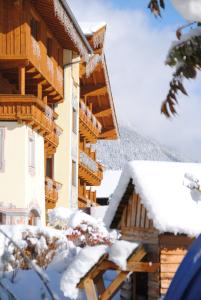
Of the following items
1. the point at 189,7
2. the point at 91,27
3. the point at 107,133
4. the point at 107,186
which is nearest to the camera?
the point at 189,7

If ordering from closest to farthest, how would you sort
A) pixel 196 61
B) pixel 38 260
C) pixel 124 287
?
pixel 196 61
pixel 124 287
pixel 38 260

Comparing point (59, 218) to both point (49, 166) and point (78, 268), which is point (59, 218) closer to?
point (49, 166)

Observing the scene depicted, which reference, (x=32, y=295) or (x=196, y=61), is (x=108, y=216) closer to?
(x=32, y=295)

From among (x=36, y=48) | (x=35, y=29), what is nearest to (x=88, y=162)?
(x=35, y=29)

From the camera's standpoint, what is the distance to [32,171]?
29.4 meters

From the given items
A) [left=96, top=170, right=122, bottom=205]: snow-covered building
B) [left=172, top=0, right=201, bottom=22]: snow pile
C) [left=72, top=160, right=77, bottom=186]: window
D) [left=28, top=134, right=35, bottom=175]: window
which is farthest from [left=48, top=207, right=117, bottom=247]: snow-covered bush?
[left=96, top=170, right=122, bottom=205]: snow-covered building

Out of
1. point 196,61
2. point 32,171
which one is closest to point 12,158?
point 32,171

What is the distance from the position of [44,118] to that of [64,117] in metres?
7.71

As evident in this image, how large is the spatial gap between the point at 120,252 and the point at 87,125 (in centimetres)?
3136

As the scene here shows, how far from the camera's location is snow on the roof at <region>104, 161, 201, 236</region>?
14719mm

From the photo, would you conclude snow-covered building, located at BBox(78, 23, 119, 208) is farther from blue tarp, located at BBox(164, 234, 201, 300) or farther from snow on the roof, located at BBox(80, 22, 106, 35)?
blue tarp, located at BBox(164, 234, 201, 300)

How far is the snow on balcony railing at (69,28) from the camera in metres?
28.6

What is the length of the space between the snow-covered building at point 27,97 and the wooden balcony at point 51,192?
11cm

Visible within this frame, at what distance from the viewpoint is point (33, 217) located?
30.5 metres
